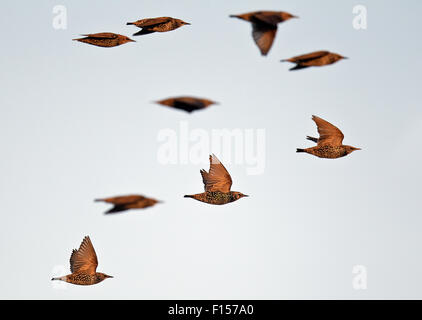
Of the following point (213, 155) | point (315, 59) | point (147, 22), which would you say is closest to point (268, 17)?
point (315, 59)

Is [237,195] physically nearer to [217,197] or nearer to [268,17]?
[217,197]

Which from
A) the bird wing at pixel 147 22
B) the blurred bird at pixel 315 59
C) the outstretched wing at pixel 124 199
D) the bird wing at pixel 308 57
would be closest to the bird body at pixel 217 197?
the outstretched wing at pixel 124 199

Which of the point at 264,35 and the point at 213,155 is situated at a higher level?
the point at 264,35

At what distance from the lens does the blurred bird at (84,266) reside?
754 inches

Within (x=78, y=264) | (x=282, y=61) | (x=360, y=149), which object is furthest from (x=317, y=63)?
(x=78, y=264)

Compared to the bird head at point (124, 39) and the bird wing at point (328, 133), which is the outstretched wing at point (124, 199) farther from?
the bird wing at point (328, 133)

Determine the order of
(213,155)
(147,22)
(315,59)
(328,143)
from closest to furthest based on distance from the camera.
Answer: (315,59)
(147,22)
(328,143)
(213,155)

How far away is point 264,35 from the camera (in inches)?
583

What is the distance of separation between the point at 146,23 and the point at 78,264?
757 centimetres

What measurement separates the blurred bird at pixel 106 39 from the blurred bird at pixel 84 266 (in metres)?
5.98

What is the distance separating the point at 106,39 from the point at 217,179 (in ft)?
17.6

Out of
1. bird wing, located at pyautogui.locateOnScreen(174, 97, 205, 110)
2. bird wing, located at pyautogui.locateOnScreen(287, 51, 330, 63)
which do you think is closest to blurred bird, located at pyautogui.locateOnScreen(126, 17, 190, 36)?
bird wing, located at pyautogui.locateOnScreen(174, 97, 205, 110)
